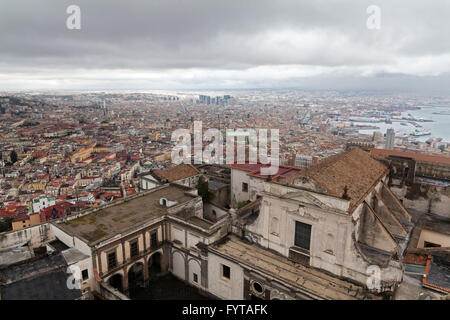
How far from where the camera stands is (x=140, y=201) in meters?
21.7

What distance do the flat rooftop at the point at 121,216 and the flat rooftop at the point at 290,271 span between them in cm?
572

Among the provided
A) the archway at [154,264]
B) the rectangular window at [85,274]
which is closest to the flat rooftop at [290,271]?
the archway at [154,264]

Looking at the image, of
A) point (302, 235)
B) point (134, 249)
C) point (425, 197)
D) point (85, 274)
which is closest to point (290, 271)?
point (302, 235)

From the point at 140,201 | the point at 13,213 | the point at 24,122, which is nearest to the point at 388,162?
the point at 140,201

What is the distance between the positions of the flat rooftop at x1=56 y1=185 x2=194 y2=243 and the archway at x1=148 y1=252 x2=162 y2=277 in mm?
3035

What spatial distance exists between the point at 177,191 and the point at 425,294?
16.8 metres

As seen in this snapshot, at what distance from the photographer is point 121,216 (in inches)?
761

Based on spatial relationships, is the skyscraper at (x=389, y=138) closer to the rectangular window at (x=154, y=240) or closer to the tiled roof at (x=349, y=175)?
the tiled roof at (x=349, y=175)

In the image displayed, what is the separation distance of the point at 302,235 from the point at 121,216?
11.7 metres

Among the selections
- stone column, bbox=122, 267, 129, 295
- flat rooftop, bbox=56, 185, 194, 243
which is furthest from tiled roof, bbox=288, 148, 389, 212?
stone column, bbox=122, 267, 129, 295

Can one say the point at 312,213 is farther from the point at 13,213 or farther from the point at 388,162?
the point at 13,213

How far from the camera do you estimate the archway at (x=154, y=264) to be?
784 inches

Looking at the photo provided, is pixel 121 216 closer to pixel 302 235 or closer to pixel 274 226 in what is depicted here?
pixel 274 226

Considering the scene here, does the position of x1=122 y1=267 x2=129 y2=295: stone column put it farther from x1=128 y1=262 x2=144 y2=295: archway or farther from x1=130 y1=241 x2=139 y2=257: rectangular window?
x1=130 y1=241 x2=139 y2=257: rectangular window
